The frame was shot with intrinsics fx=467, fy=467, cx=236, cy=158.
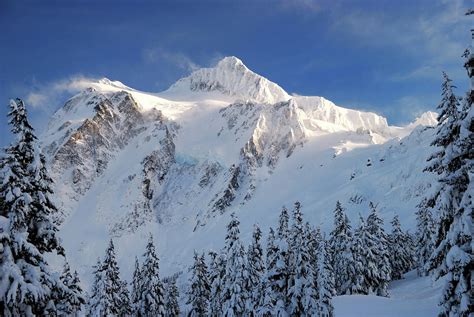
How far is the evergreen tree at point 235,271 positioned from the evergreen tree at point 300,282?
23.7ft

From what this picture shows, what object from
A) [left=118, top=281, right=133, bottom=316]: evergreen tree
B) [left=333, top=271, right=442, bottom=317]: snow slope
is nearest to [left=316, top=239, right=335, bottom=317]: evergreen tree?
[left=333, top=271, right=442, bottom=317]: snow slope

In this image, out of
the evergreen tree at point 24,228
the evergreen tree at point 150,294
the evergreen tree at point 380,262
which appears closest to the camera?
the evergreen tree at point 24,228

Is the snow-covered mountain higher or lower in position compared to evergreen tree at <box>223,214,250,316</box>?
higher

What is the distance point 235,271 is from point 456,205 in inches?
922

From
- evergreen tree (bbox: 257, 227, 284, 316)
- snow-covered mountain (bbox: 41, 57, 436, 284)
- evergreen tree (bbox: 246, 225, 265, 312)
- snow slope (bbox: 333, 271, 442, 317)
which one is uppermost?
snow-covered mountain (bbox: 41, 57, 436, 284)

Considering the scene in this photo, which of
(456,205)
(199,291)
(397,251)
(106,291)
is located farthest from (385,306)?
(397,251)

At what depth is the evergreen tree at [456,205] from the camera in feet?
48.1

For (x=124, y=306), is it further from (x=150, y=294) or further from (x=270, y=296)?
(x=270, y=296)

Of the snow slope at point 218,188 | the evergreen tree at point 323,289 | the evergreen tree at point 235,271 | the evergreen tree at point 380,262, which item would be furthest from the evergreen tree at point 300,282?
the snow slope at point 218,188

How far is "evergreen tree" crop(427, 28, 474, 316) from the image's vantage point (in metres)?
14.7

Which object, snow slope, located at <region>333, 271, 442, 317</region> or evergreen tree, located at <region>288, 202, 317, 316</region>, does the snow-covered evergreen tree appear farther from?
snow slope, located at <region>333, 271, 442, 317</region>

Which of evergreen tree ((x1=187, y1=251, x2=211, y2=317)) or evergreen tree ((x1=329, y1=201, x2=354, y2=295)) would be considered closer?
evergreen tree ((x1=187, y1=251, x2=211, y2=317))

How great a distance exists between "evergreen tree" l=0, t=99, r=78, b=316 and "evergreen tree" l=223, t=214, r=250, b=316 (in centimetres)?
2145

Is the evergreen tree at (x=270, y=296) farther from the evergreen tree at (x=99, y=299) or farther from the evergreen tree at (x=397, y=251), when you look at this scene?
the evergreen tree at (x=397, y=251)
